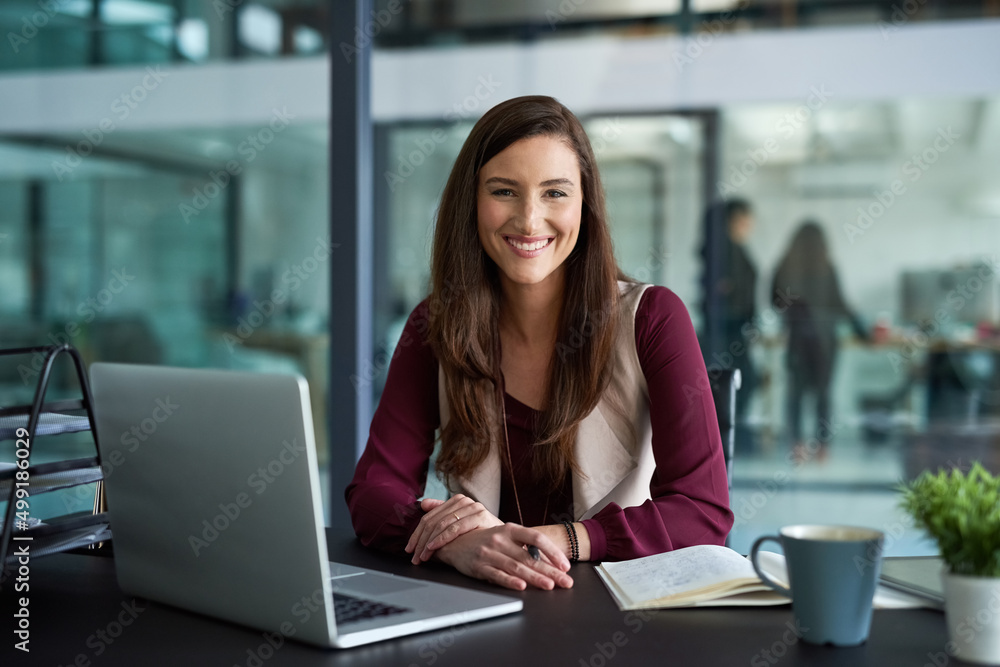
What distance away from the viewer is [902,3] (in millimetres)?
3344

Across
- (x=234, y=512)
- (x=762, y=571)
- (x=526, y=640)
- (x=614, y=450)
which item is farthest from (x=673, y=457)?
(x=234, y=512)

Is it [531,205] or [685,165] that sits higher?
[685,165]

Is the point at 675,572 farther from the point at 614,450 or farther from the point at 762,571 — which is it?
the point at 614,450

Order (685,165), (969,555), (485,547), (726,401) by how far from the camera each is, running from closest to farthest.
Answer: (969,555), (485,547), (726,401), (685,165)

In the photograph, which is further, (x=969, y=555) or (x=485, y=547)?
(x=485, y=547)

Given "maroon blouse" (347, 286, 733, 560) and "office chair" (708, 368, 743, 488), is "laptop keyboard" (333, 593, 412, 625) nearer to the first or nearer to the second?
"maroon blouse" (347, 286, 733, 560)

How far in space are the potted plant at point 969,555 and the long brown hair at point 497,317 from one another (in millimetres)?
883

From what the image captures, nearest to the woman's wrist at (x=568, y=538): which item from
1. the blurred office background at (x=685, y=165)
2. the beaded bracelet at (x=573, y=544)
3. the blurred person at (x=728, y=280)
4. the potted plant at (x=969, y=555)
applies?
the beaded bracelet at (x=573, y=544)

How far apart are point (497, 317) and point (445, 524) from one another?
627 mm

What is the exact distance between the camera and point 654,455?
1637mm

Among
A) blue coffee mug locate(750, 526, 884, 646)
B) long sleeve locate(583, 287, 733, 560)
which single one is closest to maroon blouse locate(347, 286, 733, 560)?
long sleeve locate(583, 287, 733, 560)

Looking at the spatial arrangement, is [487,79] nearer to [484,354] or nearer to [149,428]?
[484,354]

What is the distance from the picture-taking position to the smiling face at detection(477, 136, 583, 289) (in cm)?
173

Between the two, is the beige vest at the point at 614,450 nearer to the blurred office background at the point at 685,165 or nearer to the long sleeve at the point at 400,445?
the long sleeve at the point at 400,445
